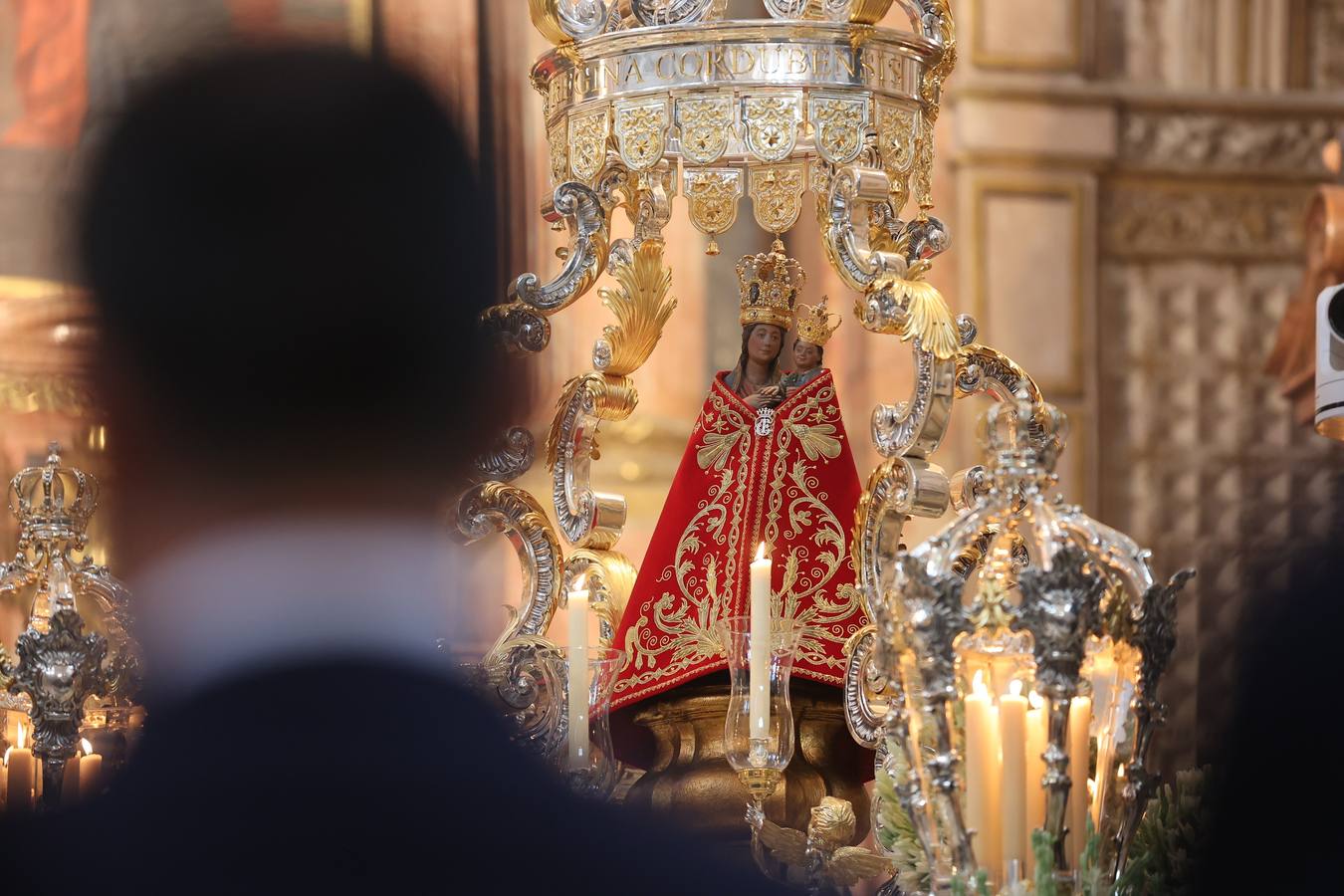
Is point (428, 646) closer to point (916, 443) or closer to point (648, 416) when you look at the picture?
point (916, 443)

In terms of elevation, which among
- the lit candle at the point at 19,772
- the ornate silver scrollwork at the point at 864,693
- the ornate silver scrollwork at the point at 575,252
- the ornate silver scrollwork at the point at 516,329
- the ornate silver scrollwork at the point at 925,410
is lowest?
the lit candle at the point at 19,772

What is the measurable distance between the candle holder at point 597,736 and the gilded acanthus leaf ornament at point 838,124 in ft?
2.83

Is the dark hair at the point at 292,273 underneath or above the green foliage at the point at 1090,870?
above

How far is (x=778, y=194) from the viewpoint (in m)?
3.74

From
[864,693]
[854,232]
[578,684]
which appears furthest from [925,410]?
[578,684]

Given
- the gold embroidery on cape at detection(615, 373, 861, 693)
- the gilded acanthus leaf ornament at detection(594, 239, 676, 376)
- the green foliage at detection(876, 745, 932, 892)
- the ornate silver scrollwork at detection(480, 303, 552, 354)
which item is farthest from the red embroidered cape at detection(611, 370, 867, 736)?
the green foliage at detection(876, 745, 932, 892)

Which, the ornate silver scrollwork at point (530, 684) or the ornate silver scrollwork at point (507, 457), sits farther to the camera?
the ornate silver scrollwork at point (507, 457)

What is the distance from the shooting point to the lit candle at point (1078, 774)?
272 cm

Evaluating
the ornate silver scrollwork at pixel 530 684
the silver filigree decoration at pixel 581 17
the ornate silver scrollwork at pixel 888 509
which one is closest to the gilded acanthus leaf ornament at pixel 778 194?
the silver filigree decoration at pixel 581 17

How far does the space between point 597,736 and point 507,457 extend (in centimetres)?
73

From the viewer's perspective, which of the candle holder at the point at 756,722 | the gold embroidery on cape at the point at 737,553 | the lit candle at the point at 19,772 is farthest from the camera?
the gold embroidery on cape at the point at 737,553

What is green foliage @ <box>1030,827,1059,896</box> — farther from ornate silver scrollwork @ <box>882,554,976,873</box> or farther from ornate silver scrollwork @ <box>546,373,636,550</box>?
ornate silver scrollwork @ <box>546,373,636,550</box>

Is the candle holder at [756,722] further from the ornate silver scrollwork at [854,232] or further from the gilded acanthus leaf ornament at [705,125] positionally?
the gilded acanthus leaf ornament at [705,125]

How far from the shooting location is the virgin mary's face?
13.0 ft
